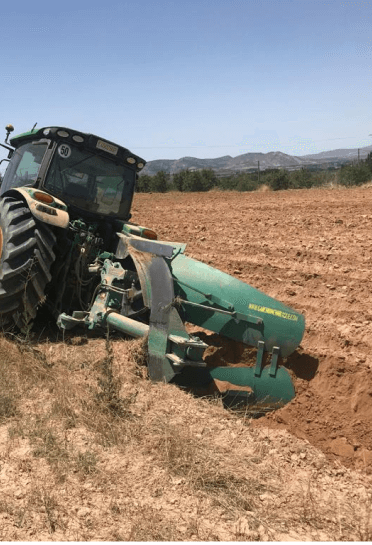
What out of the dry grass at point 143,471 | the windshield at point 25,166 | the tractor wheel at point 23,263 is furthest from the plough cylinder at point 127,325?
the windshield at point 25,166

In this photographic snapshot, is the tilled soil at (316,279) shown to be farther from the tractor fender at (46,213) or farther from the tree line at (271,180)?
the tree line at (271,180)

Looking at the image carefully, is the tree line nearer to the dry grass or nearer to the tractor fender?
the tractor fender

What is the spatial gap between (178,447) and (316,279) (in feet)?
12.6

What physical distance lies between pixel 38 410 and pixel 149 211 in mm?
11041

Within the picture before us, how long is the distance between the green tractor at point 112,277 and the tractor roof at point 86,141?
0.04 ft

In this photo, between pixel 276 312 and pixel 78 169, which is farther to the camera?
pixel 78 169

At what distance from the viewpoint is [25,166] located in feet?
19.6

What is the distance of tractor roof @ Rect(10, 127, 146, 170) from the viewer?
5.51 metres

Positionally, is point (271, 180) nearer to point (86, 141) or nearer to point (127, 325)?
point (86, 141)

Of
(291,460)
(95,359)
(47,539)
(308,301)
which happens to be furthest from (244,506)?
(308,301)

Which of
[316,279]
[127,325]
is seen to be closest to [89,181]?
[127,325]

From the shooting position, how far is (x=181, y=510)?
286 centimetres

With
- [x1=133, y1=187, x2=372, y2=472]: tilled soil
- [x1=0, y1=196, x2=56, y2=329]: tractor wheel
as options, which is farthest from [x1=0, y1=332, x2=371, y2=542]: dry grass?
[x1=0, y1=196, x2=56, y2=329]: tractor wheel

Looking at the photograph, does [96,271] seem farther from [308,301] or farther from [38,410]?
[308,301]
